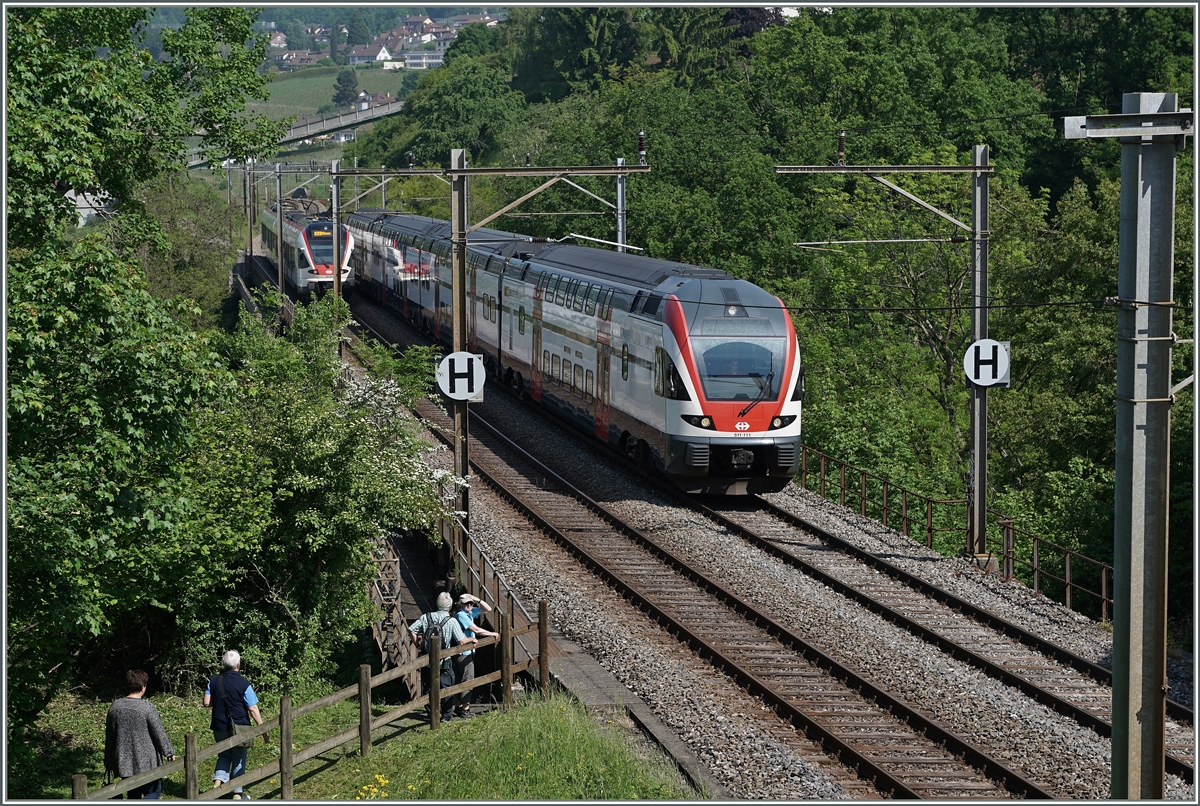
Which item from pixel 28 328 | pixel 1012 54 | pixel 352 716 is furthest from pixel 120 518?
pixel 1012 54

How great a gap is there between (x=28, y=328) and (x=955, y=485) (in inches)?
1054

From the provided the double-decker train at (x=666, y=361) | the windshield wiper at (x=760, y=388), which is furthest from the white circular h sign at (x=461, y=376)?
the windshield wiper at (x=760, y=388)

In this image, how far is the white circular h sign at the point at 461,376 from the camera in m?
21.7

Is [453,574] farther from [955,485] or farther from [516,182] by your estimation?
[516,182]

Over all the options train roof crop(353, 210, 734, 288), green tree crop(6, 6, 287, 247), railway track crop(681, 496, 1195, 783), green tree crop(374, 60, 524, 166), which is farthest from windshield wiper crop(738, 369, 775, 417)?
green tree crop(374, 60, 524, 166)

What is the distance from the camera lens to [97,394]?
12.0 metres

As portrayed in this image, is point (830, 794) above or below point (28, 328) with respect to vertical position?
below

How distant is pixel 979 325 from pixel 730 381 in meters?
4.10

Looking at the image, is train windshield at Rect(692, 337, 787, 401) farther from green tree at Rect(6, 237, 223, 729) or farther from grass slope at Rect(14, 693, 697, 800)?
green tree at Rect(6, 237, 223, 729)

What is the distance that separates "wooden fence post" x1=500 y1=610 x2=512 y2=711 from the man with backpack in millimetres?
340

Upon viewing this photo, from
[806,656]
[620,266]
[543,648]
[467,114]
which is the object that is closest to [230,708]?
[543,648]

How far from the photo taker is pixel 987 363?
21656mm

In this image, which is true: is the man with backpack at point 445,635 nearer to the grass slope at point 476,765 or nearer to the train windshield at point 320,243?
the grass slope at point 476,765

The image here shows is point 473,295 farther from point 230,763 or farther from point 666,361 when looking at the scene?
point 230,763
